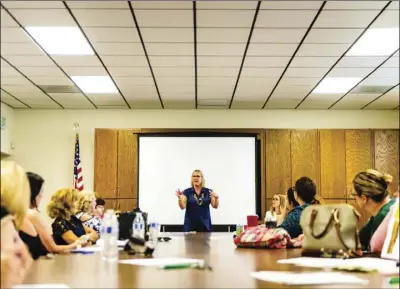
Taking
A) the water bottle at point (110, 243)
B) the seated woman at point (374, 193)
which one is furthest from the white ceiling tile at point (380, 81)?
the water bottle at point (110, 243)

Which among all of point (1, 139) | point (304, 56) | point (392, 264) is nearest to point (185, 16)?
point (304, 56)

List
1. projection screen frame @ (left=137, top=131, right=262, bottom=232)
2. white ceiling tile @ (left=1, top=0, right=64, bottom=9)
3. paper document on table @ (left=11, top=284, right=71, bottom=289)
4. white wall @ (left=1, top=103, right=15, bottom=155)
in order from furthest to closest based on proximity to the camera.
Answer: projection screen frame @ (left=137, top=131, right=262, bottom=232)
white wall @ (left=1, top=103, right=15, bottom=155)
white ceiling tile @ (left=1, top=0, right=64, bottom=9)
paper document on table @ (left=11, top=284, right=71, bottom=289)

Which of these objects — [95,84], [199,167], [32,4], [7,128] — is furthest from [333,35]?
[7,128]

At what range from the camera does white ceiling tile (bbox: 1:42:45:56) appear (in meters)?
5.76

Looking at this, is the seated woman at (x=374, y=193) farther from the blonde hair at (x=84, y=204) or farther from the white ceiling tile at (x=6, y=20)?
the white ceiling tile at (x=6, y=20)

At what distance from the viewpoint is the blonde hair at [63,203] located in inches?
165

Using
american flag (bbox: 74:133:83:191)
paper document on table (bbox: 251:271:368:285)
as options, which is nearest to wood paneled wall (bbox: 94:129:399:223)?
american flag (bbox: 74:133:83:191)

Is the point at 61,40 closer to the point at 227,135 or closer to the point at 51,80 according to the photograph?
the point at 51,80

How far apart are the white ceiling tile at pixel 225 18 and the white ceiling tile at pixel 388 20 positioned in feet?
3.76

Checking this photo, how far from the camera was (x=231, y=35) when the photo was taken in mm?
5449

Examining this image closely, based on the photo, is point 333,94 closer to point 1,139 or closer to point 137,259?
point 1,139

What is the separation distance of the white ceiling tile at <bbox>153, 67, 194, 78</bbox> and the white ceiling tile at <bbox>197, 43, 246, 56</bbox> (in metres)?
0.70

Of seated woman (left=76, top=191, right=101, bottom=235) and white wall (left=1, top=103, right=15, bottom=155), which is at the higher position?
white wall (left=1, top=103, right=15, bottom=155)

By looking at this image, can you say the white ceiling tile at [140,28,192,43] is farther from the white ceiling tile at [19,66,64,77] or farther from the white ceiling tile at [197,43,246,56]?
the white ceiling tile at [19,66,64,77]
